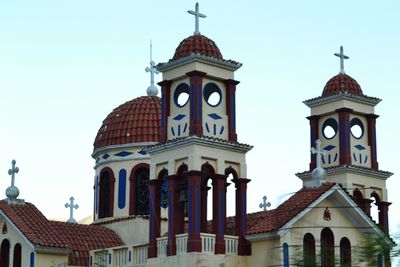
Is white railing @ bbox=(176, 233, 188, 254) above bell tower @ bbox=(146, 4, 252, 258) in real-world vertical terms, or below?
below

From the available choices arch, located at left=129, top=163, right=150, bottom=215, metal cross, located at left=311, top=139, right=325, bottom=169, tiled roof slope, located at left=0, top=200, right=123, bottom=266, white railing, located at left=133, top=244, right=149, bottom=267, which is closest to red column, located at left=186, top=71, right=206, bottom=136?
white railing, located at left=133, top=244, right=149, bottom=267

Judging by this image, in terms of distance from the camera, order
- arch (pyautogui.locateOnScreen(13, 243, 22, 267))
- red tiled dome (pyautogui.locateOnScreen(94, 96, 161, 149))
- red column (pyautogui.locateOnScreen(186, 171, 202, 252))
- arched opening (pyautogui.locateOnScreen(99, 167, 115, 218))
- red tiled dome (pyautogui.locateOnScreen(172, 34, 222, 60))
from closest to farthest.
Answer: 1. red column (pyautogui.locateOnScreen(186, 171, 202, 252))
2. red tiled dome (pyautogui.locateOnScreen(172, 34, 222, 60))
3. arch (pyautogui.locateOnScreen(13, 243, 22, 267))
4. arched opening (pyautogui.locateOnScreen(99, 167, 115, 218))
5. red tiled dome (pyautogui.locateOnScreen(94, 96, 161, 149))

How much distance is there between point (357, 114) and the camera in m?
37.3

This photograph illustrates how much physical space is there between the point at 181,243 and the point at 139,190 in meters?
8.78

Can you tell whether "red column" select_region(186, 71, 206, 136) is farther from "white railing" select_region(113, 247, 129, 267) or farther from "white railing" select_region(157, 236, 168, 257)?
"white railing" select_region(113, 247, 129, 267)

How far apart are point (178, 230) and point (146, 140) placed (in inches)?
342

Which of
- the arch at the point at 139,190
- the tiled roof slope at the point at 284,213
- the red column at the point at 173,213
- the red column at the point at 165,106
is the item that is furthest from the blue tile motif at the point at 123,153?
the red column at the point at 173,213

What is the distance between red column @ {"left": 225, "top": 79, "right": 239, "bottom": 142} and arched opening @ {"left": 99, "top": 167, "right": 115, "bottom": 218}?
29.0ft

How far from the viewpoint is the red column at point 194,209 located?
3045cm

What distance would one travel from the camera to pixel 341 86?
37312mm

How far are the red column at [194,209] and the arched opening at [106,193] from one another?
9182mm

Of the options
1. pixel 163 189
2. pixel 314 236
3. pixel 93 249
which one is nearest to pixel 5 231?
pixel 93 249

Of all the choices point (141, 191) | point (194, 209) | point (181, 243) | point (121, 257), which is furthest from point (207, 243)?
point (141, 191)

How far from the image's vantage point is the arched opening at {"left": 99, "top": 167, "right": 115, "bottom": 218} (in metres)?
39.9
